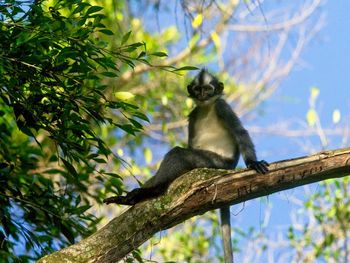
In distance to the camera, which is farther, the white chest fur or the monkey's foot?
the white chest fur

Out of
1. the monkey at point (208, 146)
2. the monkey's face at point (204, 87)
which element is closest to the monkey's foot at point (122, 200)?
the monkey at point (208, 146)

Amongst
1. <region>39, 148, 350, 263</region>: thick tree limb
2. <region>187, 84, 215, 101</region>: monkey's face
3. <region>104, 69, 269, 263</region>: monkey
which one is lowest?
<region>39, 148, 350, 263</region>: thick tree limb

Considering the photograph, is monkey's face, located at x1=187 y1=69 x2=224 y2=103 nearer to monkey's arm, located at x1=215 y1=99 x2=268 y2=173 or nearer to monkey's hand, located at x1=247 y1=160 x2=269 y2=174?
monkey's arm, located at x1=215 y1=99 x2=268 y2=173

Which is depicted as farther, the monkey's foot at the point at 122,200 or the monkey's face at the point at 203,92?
the monkey's face at the point at 203,92

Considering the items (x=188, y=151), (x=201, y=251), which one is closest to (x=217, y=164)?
(x=188, y=151)

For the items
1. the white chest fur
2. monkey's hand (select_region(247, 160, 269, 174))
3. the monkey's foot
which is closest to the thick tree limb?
monkey's hand (select_region(247, 160, 269, 174))

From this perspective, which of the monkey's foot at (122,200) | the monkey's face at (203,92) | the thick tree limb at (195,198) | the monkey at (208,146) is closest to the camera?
the thick tree limb at (195,198)

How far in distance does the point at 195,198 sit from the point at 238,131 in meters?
1.72

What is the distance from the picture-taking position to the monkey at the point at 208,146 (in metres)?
5.74

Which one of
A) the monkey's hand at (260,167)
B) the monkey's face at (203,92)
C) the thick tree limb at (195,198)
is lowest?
the thick tree limb at (195,198)

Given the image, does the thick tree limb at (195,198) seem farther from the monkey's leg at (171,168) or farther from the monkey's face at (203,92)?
the monkey's face at (203,92)

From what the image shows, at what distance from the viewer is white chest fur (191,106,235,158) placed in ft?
22.9

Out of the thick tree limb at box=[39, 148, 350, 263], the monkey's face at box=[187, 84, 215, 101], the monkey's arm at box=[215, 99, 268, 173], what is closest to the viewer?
the thick tree limb at box=[39, 148, 350, 263]

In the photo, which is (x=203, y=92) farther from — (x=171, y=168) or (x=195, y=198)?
(x=195, y=198)
